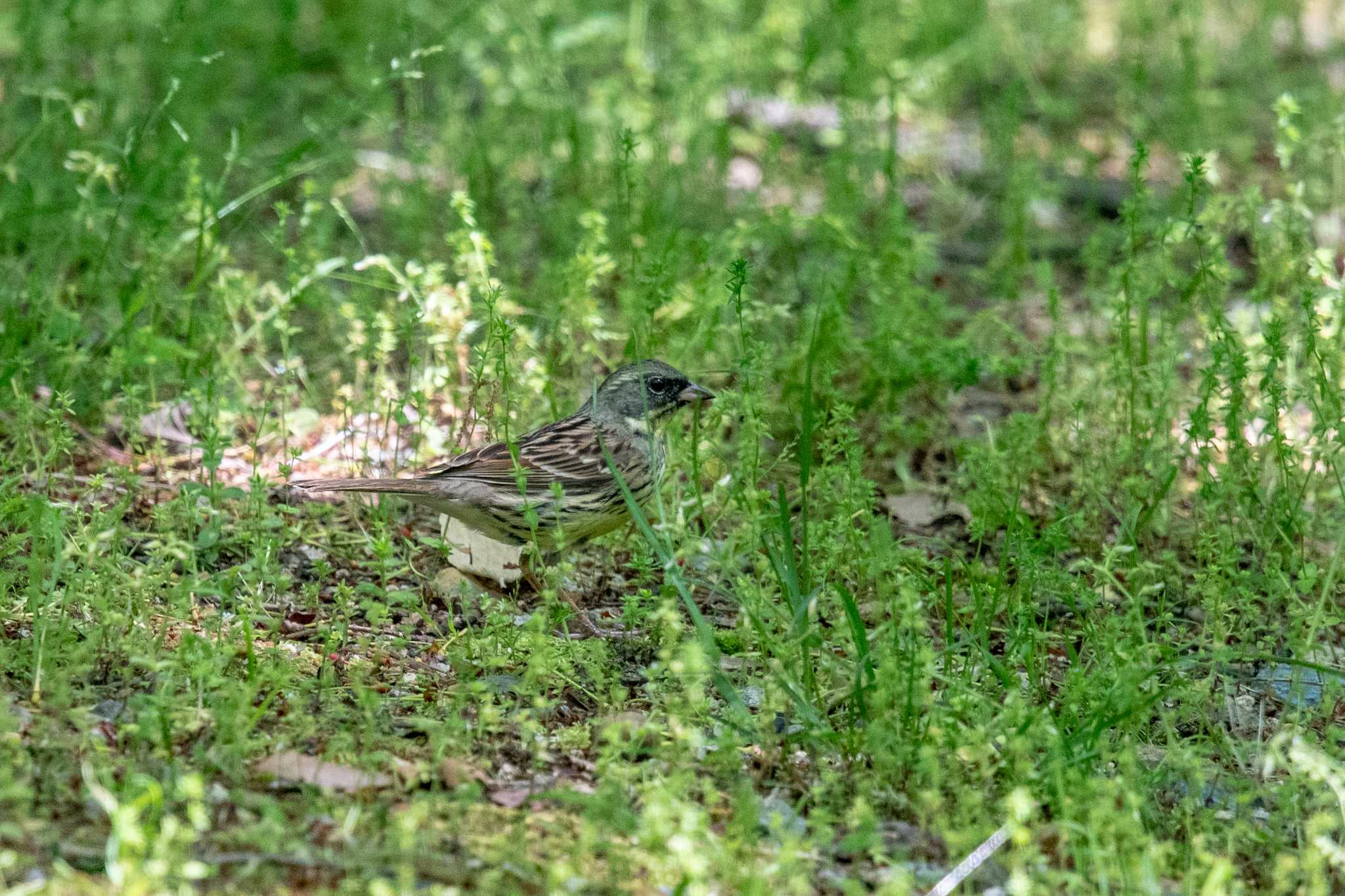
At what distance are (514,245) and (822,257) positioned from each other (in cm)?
157

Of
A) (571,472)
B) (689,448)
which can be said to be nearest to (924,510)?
(689,448)

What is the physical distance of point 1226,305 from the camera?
843 centimetres

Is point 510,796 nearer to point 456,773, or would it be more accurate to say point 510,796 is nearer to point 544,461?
point 456,773

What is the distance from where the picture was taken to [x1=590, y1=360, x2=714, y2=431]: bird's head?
6.23 metres

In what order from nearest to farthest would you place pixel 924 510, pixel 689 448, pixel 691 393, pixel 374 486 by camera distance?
pixel 374 486 → pixel 689 448 → pixel 691 393 → pixel 924 510

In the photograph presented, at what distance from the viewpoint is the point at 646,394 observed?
20.3ft

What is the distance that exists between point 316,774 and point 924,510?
10.4 ft

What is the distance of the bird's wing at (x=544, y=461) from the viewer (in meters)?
5.74

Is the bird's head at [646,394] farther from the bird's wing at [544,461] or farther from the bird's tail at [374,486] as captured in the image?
the bird's tail at [374,486]

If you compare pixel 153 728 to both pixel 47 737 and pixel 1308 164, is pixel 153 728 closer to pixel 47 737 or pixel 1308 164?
pixel 47 737

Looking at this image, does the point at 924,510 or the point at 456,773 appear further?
the point at 924,510

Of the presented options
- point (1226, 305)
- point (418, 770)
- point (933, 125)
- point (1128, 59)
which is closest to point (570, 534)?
point (418, 770)

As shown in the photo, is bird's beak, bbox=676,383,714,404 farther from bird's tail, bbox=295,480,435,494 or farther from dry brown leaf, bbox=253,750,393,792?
dry brown leaf, bbox=253,750,393,792

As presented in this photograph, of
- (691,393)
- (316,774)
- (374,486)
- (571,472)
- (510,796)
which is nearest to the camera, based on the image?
(316,774)
